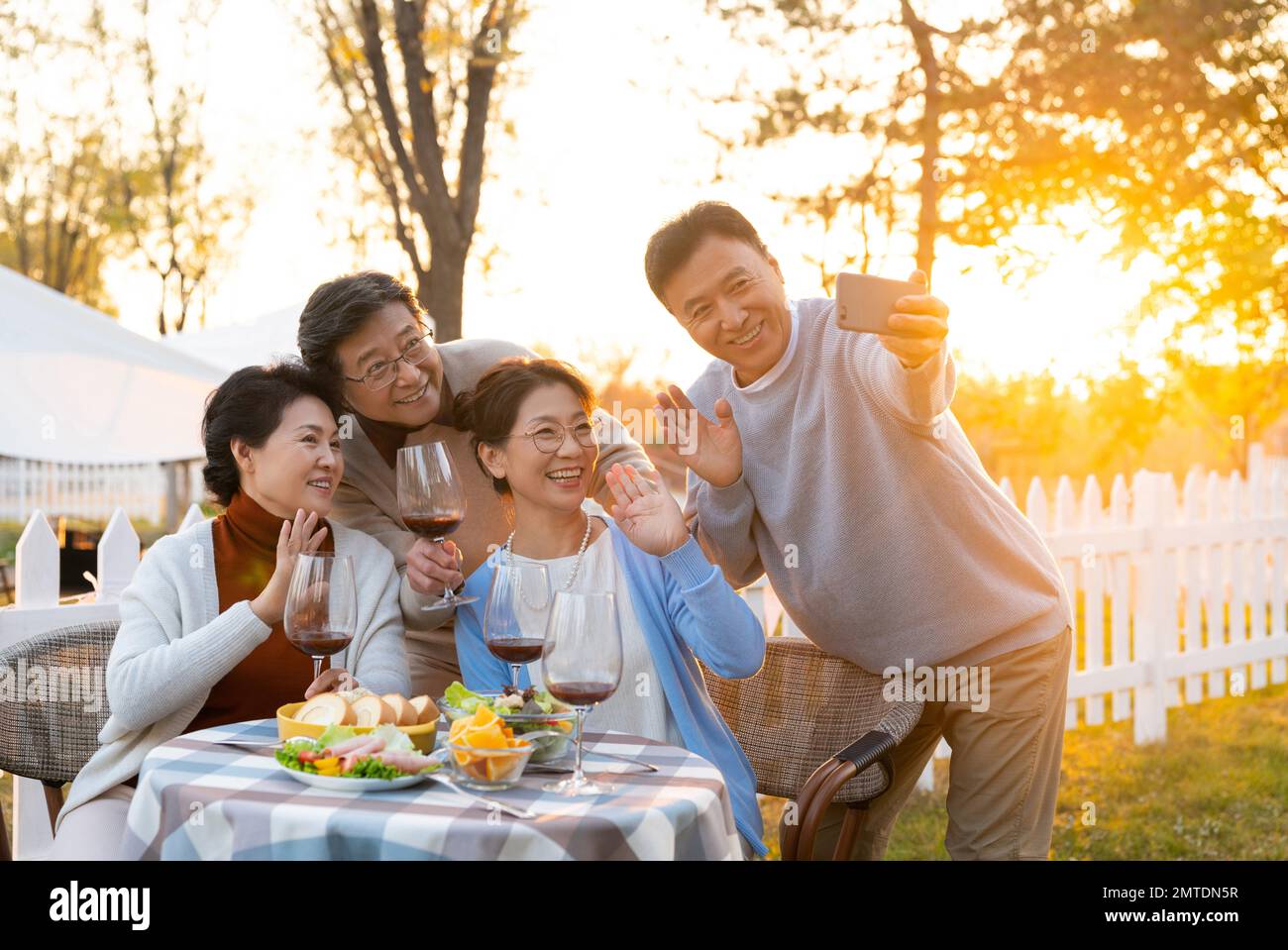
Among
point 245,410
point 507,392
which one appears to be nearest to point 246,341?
point 245,410

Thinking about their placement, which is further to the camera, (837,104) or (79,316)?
(79,316)

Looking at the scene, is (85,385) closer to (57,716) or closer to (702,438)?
(57,716)

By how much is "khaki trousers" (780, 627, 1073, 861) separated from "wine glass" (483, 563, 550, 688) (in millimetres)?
1443

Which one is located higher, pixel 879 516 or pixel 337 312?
pixel 337 312

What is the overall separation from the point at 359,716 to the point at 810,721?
5.24ft

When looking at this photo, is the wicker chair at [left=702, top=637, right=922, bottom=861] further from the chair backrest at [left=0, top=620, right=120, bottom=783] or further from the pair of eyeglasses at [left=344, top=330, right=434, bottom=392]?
the chair backrest at [left=0, top=620, right=120, bottom=783]

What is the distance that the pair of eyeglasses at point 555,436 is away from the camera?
3.13 m

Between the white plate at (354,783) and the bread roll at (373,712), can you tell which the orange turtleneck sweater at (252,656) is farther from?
the white plate at (354,783)

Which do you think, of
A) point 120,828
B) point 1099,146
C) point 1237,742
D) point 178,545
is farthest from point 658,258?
point 1099,146

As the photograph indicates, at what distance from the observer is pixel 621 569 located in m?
3.15
